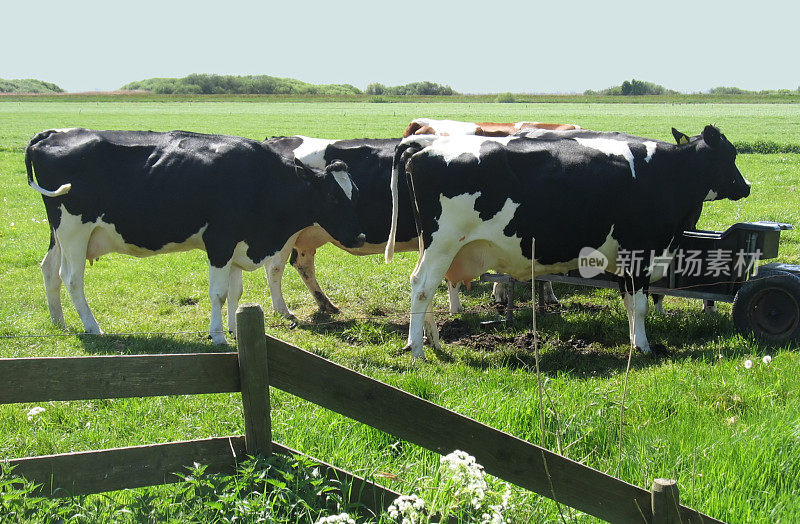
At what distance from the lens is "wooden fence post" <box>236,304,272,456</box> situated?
3566 mm

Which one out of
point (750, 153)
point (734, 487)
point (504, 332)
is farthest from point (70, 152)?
point (750, 153)

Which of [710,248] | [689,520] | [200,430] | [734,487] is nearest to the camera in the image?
[689,520]

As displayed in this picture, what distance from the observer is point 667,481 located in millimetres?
3439

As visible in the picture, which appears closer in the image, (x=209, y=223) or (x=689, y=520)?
(x=689, y=520)

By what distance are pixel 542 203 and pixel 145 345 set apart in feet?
15.5

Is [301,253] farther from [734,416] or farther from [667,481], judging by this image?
[667,481]

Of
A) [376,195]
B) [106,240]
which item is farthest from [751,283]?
[106,240]

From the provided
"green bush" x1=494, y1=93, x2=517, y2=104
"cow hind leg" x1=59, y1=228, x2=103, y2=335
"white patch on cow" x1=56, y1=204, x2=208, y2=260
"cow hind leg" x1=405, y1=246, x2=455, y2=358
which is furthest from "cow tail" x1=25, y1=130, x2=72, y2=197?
"green bush" x1=494, y1=93, x2=517, y2=104

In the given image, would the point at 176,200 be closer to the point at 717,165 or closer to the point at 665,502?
the point at 717,165

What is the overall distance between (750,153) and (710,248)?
28.2 meters

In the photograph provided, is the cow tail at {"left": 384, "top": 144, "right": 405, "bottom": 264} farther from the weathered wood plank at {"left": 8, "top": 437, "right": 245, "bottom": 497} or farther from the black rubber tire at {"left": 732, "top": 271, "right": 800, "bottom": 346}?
the weathered wood plank at {"left": 8, "top": 437, "right": 245, "bottom": 497}

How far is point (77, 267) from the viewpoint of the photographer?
30.8ft

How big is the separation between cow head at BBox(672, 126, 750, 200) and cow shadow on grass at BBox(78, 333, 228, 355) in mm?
5950

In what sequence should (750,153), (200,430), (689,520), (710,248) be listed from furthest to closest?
1. (750,153)
2. (710,248)
3. (200,430)
4. (689,520)
